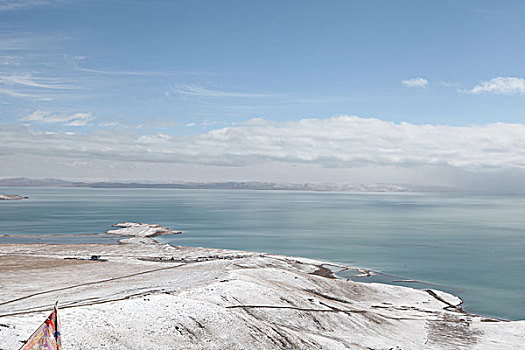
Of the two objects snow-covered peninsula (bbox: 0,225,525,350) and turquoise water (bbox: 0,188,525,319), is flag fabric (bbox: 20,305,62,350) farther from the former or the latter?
turquoise water (bbox: 0,188,525,319)

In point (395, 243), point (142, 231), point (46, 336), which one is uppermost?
point (46, 336)

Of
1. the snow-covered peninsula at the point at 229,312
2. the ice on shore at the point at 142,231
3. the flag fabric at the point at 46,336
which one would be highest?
the flag fabric at the point at 46,336

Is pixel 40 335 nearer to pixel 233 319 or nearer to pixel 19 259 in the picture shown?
pixel 233 319

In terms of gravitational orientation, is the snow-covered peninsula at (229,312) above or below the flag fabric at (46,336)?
below

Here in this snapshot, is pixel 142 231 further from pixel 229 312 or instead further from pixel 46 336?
pixel 46 336

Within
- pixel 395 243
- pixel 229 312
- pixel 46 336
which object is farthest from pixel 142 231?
pixel 46 336

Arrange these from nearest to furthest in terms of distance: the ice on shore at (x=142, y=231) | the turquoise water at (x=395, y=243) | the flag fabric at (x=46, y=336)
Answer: the flag fabric at (x=46, y=336) → the turquoise water at (x=395, y=243) → the ice on shore at (x=142, y=231)

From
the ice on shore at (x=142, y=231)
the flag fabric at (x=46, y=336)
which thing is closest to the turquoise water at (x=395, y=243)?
the ice on shore at (x=142, y=231)

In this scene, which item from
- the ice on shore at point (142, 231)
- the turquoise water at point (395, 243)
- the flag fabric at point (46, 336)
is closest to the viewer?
the flag fabric at point (46, 336)

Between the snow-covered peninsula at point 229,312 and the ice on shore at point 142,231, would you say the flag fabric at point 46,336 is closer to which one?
the snow-covered peninsula at point 229,312
